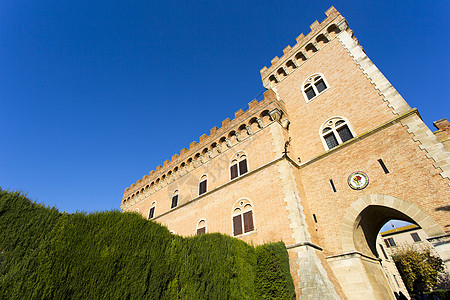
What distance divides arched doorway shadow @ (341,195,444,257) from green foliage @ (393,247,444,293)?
64.6 feet

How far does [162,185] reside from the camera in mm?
23094

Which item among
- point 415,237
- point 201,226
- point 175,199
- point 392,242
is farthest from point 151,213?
point 415,237

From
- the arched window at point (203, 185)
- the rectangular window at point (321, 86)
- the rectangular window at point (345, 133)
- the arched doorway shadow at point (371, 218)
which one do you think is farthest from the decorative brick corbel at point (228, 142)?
the arched doorway shadow at point (371, 218)

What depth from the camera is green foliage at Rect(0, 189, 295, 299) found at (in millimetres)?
5168

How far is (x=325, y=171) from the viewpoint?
12.6 metres

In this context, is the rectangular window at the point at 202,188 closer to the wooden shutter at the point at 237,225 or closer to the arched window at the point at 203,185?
the arched window at the point at 203,185

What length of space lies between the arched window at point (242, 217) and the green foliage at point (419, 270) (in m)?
24.5

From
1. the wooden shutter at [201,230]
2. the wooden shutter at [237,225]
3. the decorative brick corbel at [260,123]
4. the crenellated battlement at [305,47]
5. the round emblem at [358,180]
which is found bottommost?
the wooden shutter at [237,225]

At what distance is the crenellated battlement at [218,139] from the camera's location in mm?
15656

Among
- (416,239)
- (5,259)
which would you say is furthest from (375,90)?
(416,239)

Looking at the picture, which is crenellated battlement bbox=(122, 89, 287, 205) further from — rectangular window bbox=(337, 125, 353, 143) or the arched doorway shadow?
the arched doorway shadow

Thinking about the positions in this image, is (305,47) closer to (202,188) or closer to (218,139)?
(218,139)

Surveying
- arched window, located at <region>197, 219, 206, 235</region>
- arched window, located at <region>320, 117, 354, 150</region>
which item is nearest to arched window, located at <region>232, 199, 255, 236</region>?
arched window, located at <region>197, 219, 206, 235</region>

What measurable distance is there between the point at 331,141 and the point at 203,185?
33.8 ft
